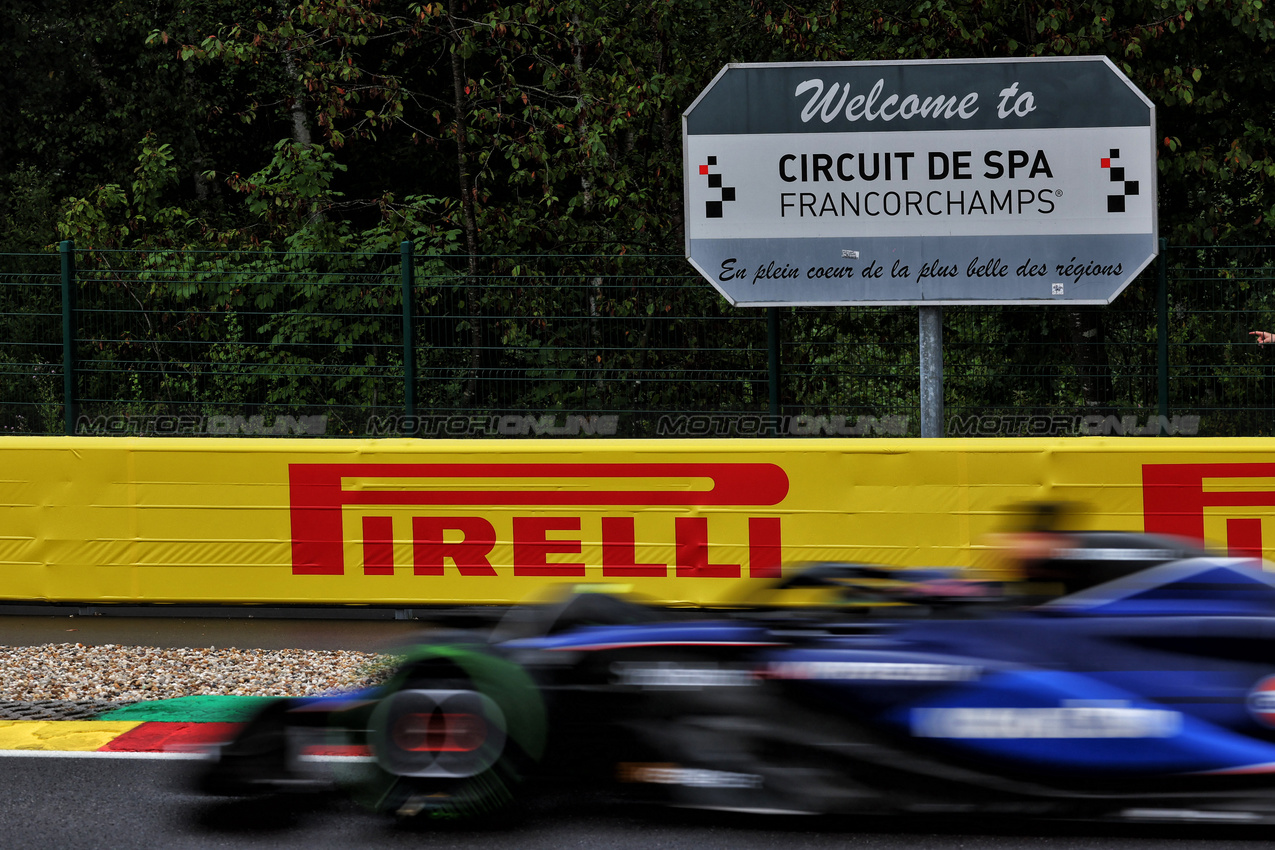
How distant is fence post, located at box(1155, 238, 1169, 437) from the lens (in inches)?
385

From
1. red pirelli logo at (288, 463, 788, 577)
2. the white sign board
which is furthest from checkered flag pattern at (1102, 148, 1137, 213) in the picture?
red pirelli logo at (288, 463, 788, 577)

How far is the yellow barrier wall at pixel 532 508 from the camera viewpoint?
7602 millimetres

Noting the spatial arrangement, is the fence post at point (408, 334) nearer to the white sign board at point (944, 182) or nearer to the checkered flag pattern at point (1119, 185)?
the white sign board at point (944, 182)

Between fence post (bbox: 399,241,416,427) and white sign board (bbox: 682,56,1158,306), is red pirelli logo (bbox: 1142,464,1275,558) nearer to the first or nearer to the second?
white sign board (bbox: 682,56,1158,306)

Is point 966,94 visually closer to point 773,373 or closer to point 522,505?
point 773,373

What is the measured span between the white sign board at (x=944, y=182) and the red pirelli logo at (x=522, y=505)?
249 centimetres

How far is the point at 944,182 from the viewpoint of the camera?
9.95 meters

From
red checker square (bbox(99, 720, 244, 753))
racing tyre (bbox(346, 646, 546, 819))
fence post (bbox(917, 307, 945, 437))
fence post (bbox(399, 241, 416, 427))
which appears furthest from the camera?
fence post (bbox(399, 241, 416, 427))

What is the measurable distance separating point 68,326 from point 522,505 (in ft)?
13.9

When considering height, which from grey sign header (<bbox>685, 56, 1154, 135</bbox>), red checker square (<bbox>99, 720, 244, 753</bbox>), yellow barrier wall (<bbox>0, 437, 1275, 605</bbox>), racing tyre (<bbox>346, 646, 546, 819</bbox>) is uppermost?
grey sign header (<bbox>685, 56, 1154, 135</bbox>)

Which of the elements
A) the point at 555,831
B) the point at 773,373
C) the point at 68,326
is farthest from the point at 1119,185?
the point at 68,326

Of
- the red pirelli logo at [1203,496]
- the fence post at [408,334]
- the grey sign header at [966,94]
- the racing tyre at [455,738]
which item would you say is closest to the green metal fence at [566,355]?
the fence post at [408,334]

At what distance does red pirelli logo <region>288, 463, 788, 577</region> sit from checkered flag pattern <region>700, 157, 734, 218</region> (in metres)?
2.82

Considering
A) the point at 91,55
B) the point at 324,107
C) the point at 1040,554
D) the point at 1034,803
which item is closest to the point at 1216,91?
the point at 324,107
